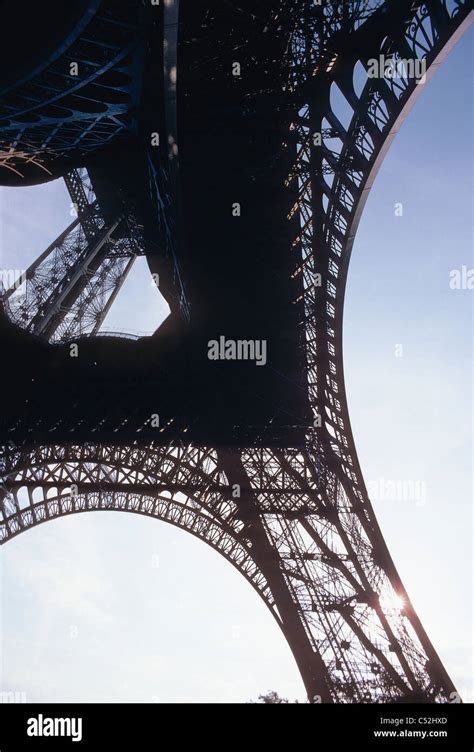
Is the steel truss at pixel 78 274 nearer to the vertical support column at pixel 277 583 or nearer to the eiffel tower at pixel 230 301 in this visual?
the eiffel tower at pixel 230 301

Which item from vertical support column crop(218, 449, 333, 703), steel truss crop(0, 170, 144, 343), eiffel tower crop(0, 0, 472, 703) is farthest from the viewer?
steel truss crop(0, 170, 144, 343)

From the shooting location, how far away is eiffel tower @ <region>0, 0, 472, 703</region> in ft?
42.2

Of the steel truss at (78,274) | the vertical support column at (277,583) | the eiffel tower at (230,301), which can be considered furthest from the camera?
the steel truss at (78,274)

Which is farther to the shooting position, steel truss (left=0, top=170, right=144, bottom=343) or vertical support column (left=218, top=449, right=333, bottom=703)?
steel truss (left=0, top=170, right=144, bottom=343)

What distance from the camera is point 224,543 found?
854 inches

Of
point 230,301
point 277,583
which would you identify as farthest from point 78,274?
point 277,583

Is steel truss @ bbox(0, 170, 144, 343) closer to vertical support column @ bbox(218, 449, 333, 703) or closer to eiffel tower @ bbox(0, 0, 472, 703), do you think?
eiffel tower @ bbox(0, 0, 472, 703)

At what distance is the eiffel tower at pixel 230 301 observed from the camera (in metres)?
12.9

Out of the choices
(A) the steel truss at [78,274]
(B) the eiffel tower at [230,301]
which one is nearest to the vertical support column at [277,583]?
(B) the eiffel tower at [230,301]

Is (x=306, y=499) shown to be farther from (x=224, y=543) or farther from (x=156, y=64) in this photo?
(x=156, y=64)

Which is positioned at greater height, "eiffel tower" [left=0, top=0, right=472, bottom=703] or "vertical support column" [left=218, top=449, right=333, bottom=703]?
"eiffel tower" [left=0, top=0, right=472, bottom=703]

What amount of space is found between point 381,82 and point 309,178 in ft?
13.7

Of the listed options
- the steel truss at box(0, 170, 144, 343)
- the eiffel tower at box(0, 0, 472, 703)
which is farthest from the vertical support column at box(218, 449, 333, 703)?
the steel truss at box(0, 170, 144, 343)
